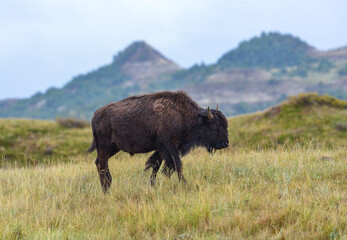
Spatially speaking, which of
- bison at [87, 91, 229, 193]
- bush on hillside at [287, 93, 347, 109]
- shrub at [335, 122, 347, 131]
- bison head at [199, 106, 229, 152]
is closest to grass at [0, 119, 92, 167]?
bush on hillside at [287, 93, 347, 109]

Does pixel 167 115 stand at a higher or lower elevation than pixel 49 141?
higher

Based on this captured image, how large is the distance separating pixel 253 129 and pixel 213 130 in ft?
66.5

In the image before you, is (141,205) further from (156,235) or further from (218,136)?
(218,136)

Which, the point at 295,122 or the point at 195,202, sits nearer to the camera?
the point at 195,202

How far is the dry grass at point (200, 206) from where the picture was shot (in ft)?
17.1

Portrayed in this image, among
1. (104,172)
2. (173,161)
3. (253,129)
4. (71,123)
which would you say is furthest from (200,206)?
(71,123)

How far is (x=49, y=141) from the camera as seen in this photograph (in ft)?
91.5

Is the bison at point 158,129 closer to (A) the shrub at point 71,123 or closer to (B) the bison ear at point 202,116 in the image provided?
(B) the bison ear at point 202,116

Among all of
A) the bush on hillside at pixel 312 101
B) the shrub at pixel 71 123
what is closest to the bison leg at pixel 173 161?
the bush on hillside at pixel 312 101

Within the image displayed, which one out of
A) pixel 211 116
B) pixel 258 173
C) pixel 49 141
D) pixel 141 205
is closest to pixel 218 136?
pixel 211 116

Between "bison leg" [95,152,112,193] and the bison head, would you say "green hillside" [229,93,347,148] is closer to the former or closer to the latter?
the bison head

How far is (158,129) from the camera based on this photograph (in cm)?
762

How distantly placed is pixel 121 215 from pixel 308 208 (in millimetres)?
2846

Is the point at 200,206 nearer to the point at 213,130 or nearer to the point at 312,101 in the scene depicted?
the point at 213,130
